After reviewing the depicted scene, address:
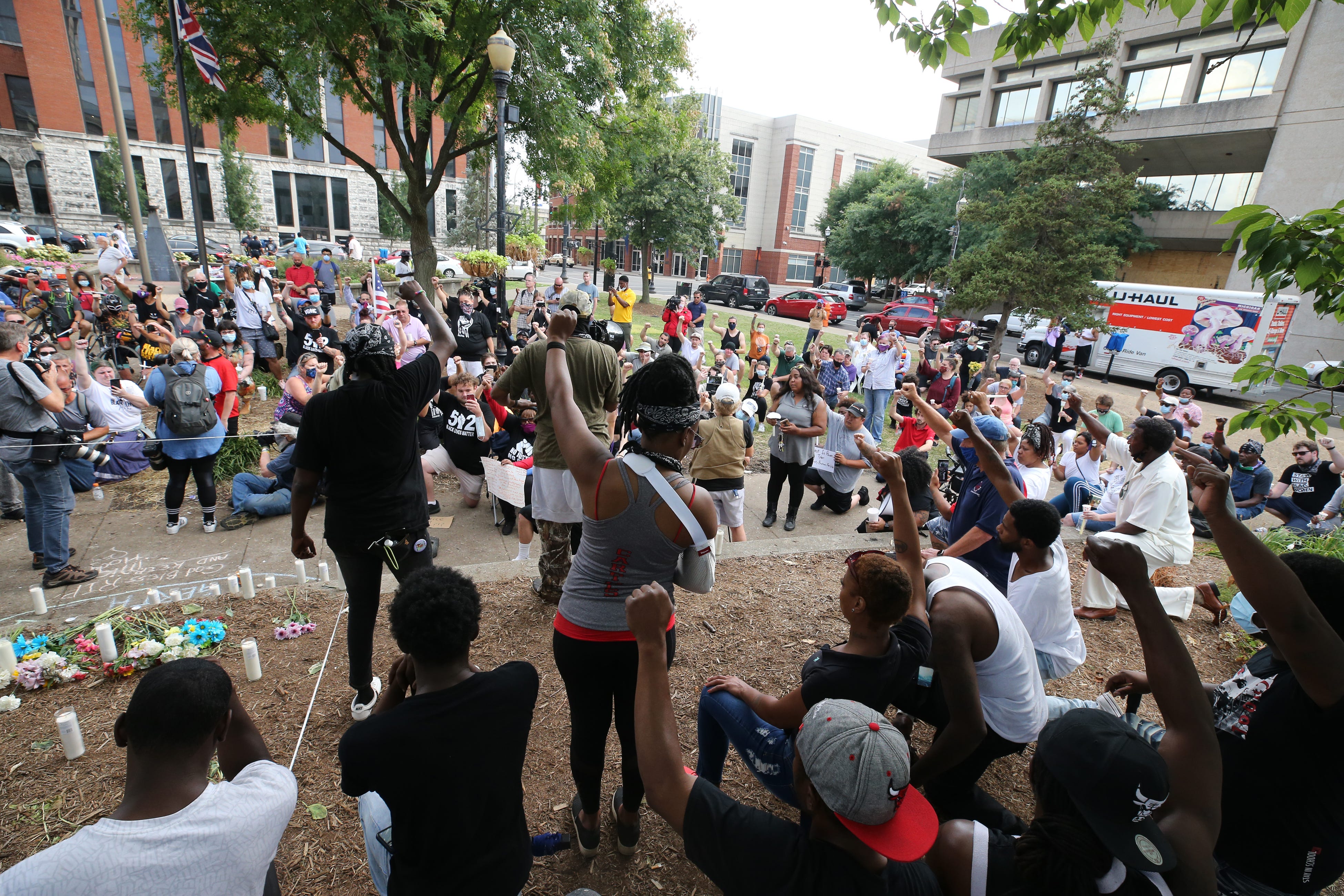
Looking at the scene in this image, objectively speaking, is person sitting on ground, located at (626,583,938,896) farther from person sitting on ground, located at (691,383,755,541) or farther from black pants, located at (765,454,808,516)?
black pants, located at (765,454,808,516)

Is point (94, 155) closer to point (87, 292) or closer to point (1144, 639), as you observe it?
point (87, 292)

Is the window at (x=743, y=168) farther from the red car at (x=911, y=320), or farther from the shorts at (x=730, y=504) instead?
the shorts at (x=730, y=504)

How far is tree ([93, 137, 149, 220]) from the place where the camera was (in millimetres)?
33125

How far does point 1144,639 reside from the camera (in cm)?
185

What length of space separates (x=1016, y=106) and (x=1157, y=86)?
7038 mm

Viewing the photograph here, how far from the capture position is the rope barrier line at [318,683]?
3.19 meters

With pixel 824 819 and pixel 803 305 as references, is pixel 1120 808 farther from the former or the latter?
pixel 803 305

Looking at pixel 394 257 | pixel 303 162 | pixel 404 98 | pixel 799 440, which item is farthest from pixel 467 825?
pixel 303 162

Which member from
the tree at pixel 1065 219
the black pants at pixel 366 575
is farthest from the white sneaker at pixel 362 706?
the tree at pixel 1065 219

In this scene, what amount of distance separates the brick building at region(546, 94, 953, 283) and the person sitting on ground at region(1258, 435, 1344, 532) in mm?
49848

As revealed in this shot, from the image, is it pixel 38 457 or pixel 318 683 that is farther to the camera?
pixel 38 457

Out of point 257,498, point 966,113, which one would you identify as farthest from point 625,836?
point 966,113

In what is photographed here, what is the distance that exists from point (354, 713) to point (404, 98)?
13.7 meters

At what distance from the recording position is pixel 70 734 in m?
3.08
